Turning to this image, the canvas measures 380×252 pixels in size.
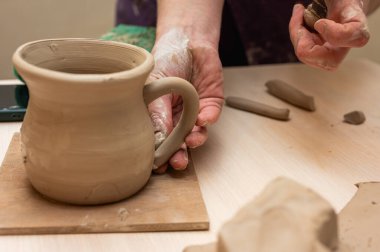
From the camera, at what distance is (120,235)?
0.67m

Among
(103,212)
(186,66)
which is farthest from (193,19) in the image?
(103,212)

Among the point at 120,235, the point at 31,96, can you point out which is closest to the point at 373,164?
the point at 120,235

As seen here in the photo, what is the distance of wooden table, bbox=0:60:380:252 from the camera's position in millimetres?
660

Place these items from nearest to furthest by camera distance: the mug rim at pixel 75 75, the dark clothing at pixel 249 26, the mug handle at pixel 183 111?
1. the mug rim at pixel 75 75
2. the mug handle at pixel 183 111
3. the dark clothing at pixel 249 26

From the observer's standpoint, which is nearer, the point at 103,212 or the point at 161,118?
the point at 103,212

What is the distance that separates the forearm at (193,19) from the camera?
1006 mm

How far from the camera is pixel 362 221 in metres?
0.69

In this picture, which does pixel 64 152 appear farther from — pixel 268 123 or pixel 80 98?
pixel 268 123

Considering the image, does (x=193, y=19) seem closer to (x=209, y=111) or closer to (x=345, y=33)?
(x=209, y=111)

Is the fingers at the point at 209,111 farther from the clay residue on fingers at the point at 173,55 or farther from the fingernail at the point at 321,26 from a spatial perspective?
the fingernail at the point at 321,26

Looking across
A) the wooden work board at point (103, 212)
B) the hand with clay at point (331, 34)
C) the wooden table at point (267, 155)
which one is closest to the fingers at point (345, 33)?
the hand with clay at point (331, 34)

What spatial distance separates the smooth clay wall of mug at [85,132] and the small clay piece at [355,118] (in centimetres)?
50

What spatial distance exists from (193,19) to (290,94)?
27 centimetres

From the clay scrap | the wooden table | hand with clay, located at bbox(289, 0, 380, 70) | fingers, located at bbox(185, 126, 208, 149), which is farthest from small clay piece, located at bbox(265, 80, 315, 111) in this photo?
the clay scrap
